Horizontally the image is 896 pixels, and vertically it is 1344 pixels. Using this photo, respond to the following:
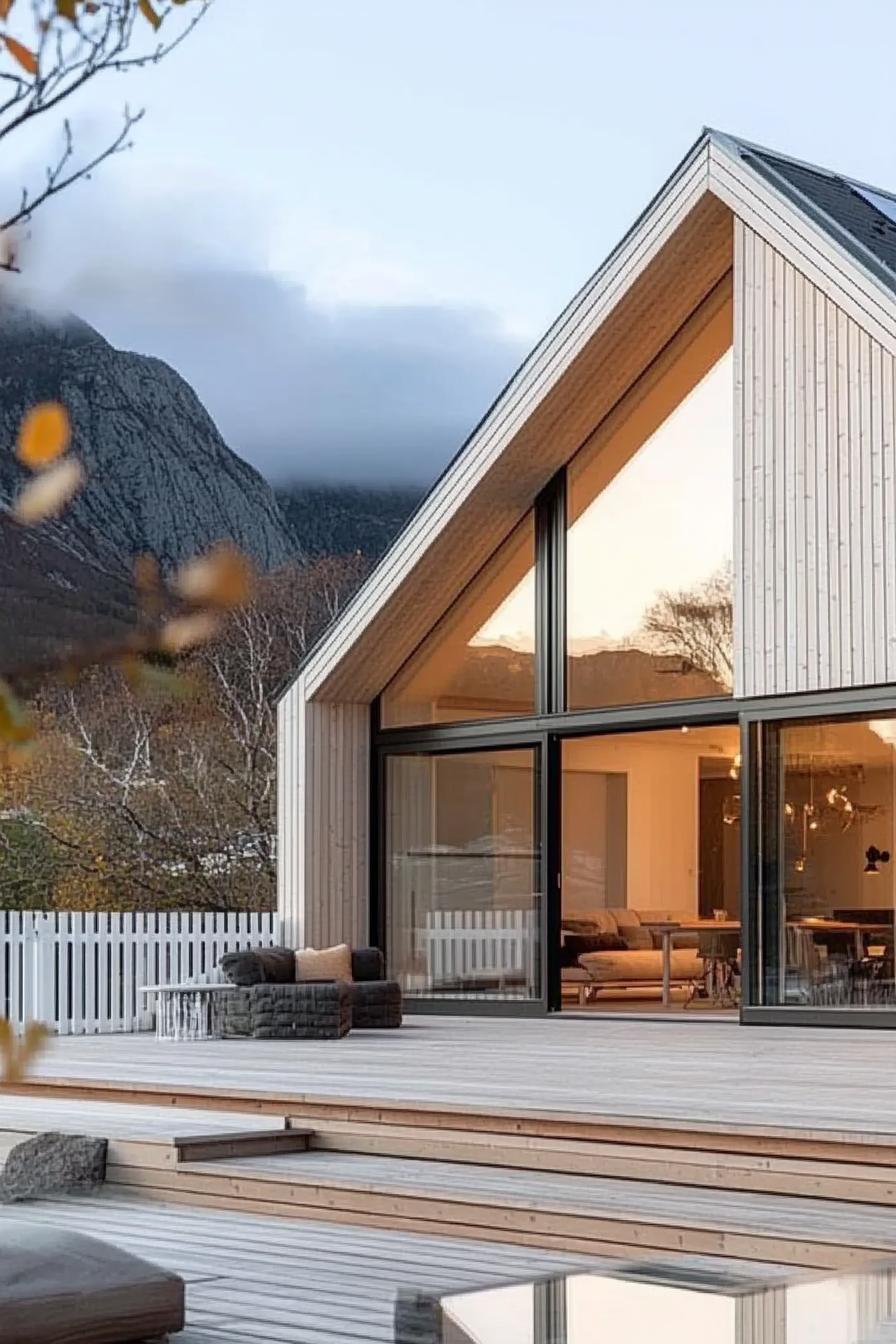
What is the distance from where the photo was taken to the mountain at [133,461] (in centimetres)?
4462

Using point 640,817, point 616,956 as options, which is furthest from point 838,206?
point 616,956

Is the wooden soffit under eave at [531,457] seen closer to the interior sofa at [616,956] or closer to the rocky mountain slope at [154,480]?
the interior sofa at [616,956]

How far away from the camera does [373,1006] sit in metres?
13.3

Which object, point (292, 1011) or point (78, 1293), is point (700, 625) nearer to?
point (292, 1011)

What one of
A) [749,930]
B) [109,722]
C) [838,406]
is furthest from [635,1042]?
[109,722]

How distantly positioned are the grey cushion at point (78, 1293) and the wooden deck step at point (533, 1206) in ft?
5.67

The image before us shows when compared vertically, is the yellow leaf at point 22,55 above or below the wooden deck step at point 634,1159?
above

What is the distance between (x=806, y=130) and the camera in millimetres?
48219

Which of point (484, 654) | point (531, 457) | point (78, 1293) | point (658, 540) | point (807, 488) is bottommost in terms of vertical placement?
point (78, 1293)

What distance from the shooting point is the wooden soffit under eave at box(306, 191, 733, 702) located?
43.8ft

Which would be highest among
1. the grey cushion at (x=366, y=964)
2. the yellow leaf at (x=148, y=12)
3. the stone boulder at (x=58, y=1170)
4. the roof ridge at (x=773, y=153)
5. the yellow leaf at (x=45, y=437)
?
the roof ridge at (x=773, y=153)

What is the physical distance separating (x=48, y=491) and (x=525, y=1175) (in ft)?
22.3

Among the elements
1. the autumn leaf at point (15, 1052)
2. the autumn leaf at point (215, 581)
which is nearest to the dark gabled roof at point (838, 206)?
the autumn leaf at point (215, 581)

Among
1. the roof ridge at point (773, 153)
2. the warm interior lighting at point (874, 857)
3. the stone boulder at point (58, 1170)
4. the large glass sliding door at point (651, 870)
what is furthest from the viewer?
the large glass sliding door at point (651, 870)
